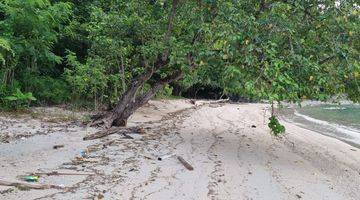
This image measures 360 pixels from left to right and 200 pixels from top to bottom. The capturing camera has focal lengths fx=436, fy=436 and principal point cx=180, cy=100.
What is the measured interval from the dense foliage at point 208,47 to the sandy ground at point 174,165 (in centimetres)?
157

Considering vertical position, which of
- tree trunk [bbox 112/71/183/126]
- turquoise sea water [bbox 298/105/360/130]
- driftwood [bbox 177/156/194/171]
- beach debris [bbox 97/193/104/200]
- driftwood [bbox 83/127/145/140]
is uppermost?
tree trunk [bbox 112/71/183/126]

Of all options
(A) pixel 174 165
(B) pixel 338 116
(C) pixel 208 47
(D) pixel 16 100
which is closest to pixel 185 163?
(A) pixel 174 165

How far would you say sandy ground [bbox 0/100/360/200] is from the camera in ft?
21.9

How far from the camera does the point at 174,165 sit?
332 inches

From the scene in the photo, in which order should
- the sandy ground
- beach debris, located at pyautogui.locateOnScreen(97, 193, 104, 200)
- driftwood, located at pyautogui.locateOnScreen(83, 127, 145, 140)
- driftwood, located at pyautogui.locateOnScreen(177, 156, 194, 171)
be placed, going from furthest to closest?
1. driftwood, located at pyautogui.locateOnScreen(83, 127, 145, 140)
2. driftwood, located at pyautogui.locateOnScreen(177, 156, 194, 171)
3. the sandy ground
4. beach debris, located at pyautogui.locateOnScreen(97, 193, 104, 200)

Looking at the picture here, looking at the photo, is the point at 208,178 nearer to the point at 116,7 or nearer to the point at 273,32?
the point at 273,32

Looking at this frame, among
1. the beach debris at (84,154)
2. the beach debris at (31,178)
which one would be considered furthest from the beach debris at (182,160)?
the beach debris at (31,178)

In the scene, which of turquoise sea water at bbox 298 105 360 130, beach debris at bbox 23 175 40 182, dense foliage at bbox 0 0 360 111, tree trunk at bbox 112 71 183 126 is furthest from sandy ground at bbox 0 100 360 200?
turquoise sea water at bbox 298 105 360 130

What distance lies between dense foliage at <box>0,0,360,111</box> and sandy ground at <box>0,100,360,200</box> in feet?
5.16

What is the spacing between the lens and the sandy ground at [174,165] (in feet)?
21.9

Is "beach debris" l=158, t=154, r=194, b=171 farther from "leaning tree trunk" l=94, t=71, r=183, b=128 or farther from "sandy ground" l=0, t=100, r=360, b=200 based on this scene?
"leaning tree trunk" l=94, t=71, r=183, b=128

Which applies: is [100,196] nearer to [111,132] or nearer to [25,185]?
[25,185]

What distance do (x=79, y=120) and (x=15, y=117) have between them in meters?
1.86

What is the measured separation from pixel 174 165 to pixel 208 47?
295cm
